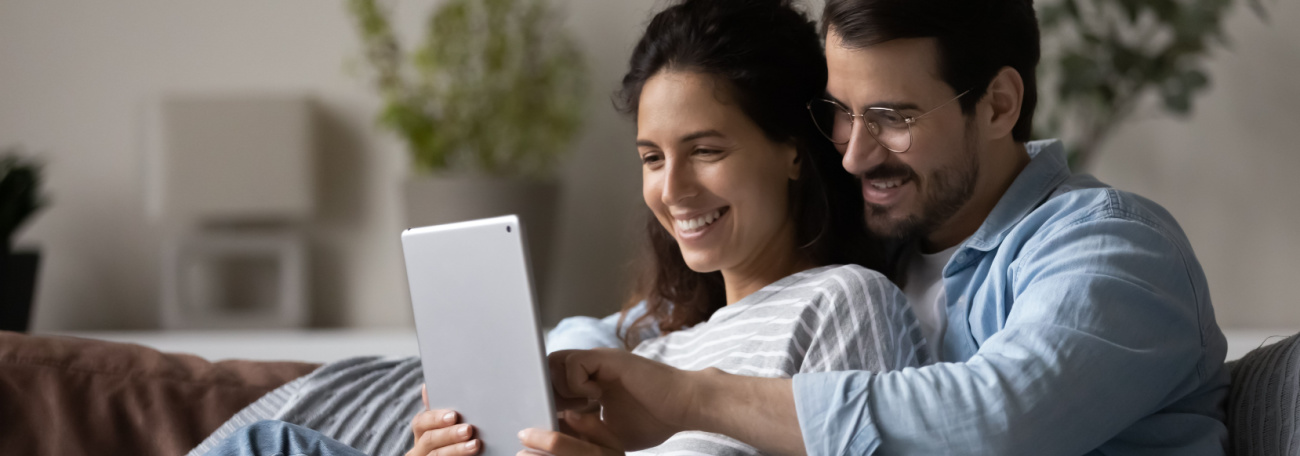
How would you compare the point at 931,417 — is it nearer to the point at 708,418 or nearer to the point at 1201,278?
the point at 708,418

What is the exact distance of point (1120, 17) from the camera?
327cm

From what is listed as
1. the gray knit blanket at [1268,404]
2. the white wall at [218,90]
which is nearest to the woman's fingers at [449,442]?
the gray knit blanket at [1268,404]

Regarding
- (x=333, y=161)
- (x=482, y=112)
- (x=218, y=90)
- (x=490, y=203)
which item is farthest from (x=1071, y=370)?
(x=218, y=90)

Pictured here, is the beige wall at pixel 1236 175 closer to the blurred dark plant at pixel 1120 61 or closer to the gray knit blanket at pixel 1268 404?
the blurred dark plant at pixel 1120 61

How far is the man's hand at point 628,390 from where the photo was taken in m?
1.00

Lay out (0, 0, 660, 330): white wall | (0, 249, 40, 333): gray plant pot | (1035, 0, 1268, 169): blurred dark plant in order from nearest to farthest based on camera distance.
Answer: (1035, 0, 1268, 169): blurred dark plant
(0, 249, 40, 333): gray plant pot
(0, 0, 660, 330): white wall

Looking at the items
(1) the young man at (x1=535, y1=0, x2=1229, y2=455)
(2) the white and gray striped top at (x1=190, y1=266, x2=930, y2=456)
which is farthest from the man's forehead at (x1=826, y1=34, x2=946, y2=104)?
(2) the white and gray striped top at (x1=190, y1=266, x2=930, y2=456)

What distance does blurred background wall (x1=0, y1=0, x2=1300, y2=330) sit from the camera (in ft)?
10.9

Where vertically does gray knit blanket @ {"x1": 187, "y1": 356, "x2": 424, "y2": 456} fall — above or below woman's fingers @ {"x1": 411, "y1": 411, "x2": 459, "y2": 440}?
below

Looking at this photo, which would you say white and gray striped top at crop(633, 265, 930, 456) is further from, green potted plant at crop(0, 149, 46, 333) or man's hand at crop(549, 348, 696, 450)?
green potted plant at crop(0, 149, 46, 333)

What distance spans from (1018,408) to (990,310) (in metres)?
0.31

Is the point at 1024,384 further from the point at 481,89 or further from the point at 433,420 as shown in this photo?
the point at 481,89

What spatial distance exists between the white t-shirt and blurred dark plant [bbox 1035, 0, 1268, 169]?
1723 millimetres

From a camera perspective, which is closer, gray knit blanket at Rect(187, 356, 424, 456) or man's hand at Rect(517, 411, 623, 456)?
man's hand at Rect(517, 411, 623, 456)
